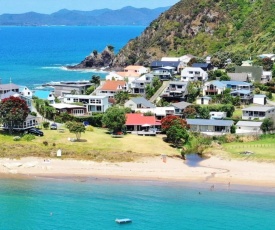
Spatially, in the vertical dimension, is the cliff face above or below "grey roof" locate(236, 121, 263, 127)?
above

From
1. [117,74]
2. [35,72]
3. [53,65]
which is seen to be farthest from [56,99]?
[53,65]

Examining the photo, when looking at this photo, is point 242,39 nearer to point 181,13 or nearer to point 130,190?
point 181,13

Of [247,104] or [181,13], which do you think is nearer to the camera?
[247,104]

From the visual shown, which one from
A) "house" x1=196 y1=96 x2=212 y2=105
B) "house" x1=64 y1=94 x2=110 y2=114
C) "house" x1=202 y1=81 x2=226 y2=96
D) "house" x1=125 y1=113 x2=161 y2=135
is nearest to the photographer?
"house" x1=125 y1=113 x2=161 y2=135

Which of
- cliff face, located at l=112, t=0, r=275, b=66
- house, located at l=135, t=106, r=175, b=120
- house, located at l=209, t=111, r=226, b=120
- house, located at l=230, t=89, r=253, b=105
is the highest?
cliff face, located at l=112, t=0, r=275, b=66

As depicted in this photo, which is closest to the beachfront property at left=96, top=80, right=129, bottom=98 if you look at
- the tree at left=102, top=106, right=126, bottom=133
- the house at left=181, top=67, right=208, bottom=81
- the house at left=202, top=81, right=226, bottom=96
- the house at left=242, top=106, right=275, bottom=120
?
the house at left=181, top=67, right=208, bottom=81

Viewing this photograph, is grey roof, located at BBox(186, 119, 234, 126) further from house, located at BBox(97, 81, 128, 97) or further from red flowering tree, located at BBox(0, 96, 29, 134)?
house, located at BBox(97, 81, 128, 97)

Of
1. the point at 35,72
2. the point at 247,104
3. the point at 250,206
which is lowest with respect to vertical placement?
the point at 250,206
